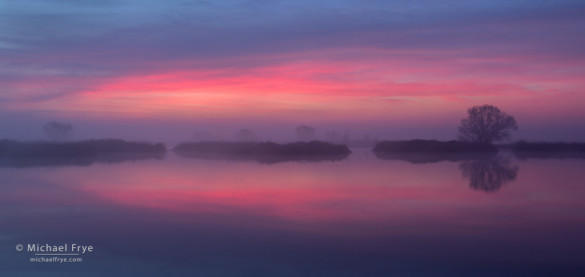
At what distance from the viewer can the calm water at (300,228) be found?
538 centimetres

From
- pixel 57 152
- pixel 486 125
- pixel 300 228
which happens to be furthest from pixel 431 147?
pixel 300 228

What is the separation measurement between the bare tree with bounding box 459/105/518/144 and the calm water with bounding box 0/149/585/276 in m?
28.3

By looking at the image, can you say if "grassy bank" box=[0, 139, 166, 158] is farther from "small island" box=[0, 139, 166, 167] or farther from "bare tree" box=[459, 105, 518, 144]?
"bare tree" box=[459, 105, 518, 144]

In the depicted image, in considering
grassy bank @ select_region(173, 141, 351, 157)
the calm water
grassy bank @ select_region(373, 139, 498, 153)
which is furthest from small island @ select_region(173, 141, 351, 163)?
the calm water

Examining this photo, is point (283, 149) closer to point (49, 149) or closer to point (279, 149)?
point (279, 149)

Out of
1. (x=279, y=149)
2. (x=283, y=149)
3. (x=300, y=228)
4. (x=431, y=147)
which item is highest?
(x=279, y=149)

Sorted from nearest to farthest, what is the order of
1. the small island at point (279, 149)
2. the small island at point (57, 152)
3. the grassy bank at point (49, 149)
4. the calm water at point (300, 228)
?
1. the calm water at point (300, 228)
2. the small island at point (57, 152)
3. the grassy bank at point (49, 149)
4. the small island at point (279, 149)

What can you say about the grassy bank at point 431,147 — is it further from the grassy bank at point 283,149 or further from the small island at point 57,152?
the small island at point 57,152

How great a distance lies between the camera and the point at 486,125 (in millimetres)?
40375

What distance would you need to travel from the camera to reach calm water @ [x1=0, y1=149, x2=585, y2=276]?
538 cm

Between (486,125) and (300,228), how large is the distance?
122ft

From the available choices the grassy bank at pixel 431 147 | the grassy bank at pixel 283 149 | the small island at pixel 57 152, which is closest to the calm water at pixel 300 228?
the small island at pixel 57 152

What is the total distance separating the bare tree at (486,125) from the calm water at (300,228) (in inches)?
1113

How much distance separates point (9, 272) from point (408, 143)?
123ft
